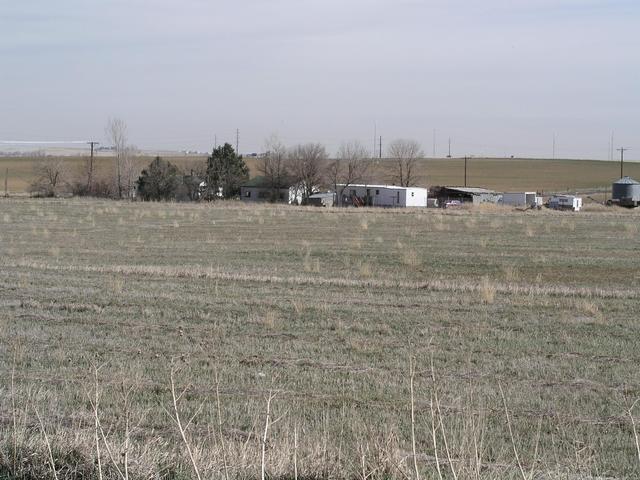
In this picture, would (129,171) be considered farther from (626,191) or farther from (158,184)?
(626,191)

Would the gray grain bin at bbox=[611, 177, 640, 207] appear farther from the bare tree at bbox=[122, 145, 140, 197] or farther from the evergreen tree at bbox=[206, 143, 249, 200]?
the bare tree at bbox=[122, 145, 140, 197]

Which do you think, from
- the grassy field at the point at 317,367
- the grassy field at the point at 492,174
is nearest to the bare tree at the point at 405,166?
the grassy field at the point at 492,174

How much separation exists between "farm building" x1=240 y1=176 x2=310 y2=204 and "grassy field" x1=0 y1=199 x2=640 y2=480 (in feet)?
251

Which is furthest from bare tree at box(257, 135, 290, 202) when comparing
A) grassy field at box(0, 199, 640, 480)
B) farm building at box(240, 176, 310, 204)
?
grassy field at box(0, 199, 640, 480)

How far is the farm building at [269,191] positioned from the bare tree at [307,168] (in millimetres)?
953

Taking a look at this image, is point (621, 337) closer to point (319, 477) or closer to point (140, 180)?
point (319, 477)

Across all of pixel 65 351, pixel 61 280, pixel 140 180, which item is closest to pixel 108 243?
pixel 61 280

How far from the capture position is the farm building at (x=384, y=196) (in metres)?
96.5

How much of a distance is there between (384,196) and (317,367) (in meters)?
89.0

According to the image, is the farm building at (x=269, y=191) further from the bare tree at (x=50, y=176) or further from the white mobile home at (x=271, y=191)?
the bare tree at (x=50, y=176)

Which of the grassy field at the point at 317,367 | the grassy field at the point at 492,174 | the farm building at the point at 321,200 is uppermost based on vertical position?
the grassy field at the point at 492,174

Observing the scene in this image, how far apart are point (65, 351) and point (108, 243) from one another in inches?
847

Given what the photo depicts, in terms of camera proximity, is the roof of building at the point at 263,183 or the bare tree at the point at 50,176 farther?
the roof of building at the point at 263,183

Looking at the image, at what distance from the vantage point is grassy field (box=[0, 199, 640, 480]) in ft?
19.6
